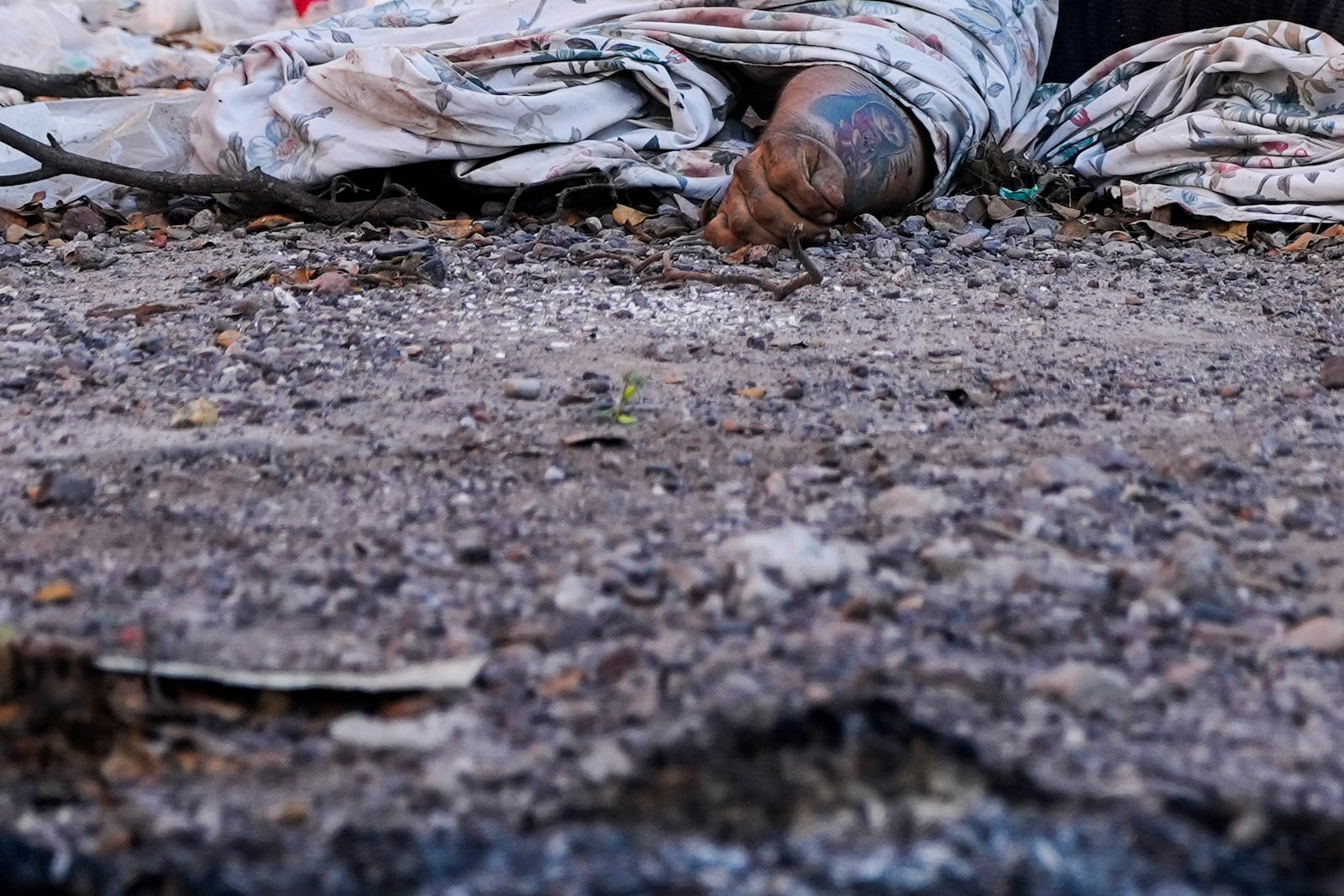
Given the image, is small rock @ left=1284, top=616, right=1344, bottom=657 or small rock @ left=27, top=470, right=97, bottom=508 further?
small rock @ left=27, top=470, right=97, bottom=508

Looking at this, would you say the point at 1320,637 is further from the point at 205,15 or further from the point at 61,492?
the point at 205,15

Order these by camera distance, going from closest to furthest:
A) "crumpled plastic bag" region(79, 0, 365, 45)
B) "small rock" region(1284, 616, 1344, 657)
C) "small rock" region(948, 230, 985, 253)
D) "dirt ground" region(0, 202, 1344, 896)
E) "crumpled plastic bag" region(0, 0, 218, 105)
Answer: "dirt ground" region(0, 202, 1344, 896)
"small rock" region(1284, 616, 1344, 657)
"small rock" region(948, 230, 985, 253)
"crumpled plastic bag" region(0, 0, 218, 105)
"crumpled plastic bag" region(79, 0, 365, 45)

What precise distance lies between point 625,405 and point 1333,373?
943 mm

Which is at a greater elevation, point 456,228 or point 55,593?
point 55,593

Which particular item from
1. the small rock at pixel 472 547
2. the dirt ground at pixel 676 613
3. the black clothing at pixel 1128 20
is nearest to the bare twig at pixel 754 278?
the dirt ground at pixel 676 613

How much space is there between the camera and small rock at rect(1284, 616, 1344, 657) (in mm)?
1000

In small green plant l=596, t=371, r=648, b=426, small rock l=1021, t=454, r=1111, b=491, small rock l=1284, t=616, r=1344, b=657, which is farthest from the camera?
small green plant l=596, t=371, r=648, b=426

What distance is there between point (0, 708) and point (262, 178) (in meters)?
2.13

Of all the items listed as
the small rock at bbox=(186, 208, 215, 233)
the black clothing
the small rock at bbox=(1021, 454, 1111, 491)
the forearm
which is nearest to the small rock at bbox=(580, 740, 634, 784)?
the small rock at bbox=(1021, 454, 1111, 491)

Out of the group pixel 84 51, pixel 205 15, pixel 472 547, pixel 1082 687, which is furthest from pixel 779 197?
pixel 205 15

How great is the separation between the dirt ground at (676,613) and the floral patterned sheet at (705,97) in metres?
1.06

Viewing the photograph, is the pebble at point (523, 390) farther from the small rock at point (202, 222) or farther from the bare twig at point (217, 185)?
the small rock at point (202, 222)

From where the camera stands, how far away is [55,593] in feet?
3.61

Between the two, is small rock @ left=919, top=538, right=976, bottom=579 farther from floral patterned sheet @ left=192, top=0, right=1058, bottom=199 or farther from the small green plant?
floral patterned sheet @ left=192, top=0, right=1058, bottom=199
